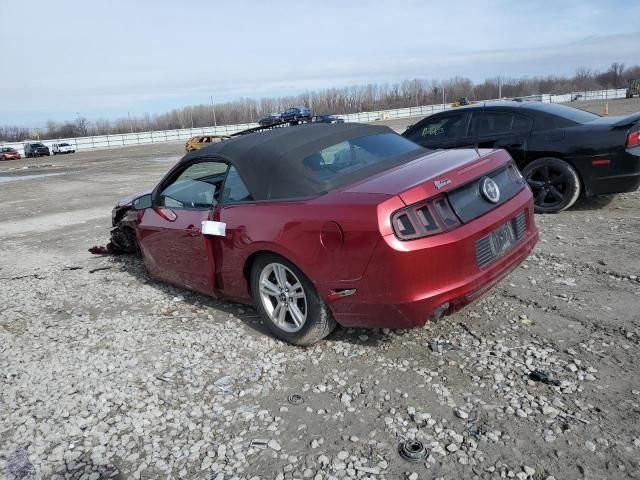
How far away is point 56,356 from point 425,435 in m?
2.93

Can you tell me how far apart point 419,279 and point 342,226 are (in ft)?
1.86

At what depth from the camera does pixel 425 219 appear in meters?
3.16

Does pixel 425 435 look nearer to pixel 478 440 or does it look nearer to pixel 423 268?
pixel 478 440

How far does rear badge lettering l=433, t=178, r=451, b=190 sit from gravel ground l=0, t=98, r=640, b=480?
1.16m

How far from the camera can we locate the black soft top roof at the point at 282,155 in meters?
3.71

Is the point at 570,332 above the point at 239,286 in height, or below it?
below

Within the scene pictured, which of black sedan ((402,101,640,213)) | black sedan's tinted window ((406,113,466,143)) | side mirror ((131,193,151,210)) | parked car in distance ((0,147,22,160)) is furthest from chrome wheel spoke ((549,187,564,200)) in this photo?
parked car in distance ((0,147,22,160))

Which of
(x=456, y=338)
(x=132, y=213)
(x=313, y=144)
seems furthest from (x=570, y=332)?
(x=132, y=213)

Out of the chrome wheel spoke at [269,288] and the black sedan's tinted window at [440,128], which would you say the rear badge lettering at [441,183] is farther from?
the black sedan's tinted window at [440,128]

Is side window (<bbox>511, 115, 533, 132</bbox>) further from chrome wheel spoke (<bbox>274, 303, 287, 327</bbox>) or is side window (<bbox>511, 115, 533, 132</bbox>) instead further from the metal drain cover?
the metal drain cover

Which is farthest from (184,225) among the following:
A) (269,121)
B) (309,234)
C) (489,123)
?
(269,121)

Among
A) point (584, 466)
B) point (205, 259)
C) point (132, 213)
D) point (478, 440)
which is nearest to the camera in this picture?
point (584, 466)

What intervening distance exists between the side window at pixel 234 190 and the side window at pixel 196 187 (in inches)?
4.3

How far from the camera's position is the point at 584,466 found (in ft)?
7.88
